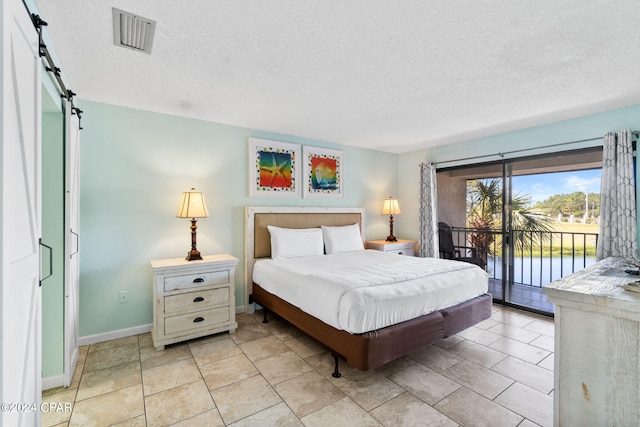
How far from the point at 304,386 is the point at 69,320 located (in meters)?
1.89

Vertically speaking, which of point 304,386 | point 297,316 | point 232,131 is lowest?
point 304,386

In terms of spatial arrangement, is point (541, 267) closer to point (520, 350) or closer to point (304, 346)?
point (520, 350)

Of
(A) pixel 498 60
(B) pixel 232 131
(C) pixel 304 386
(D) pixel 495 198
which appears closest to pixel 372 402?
(C) pixel 304 386

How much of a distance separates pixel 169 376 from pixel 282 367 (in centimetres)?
90

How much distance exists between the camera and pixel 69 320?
2.26 metres

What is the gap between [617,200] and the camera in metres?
3.04

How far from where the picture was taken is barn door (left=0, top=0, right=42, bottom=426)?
103cm

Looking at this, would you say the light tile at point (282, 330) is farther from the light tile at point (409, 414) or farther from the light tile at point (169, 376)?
the light tile at point (409, 414)

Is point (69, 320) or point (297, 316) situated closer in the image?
point (69, 320)

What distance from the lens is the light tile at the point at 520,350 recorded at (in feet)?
8.57

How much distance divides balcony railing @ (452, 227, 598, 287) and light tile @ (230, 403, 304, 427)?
11.8 ft

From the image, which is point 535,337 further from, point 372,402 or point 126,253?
point 126,253

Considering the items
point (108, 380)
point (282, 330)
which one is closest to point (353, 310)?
point (282, 330)

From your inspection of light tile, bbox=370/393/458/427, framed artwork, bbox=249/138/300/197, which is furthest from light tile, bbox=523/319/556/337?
framed artwork, bbox=249/138/300/197
